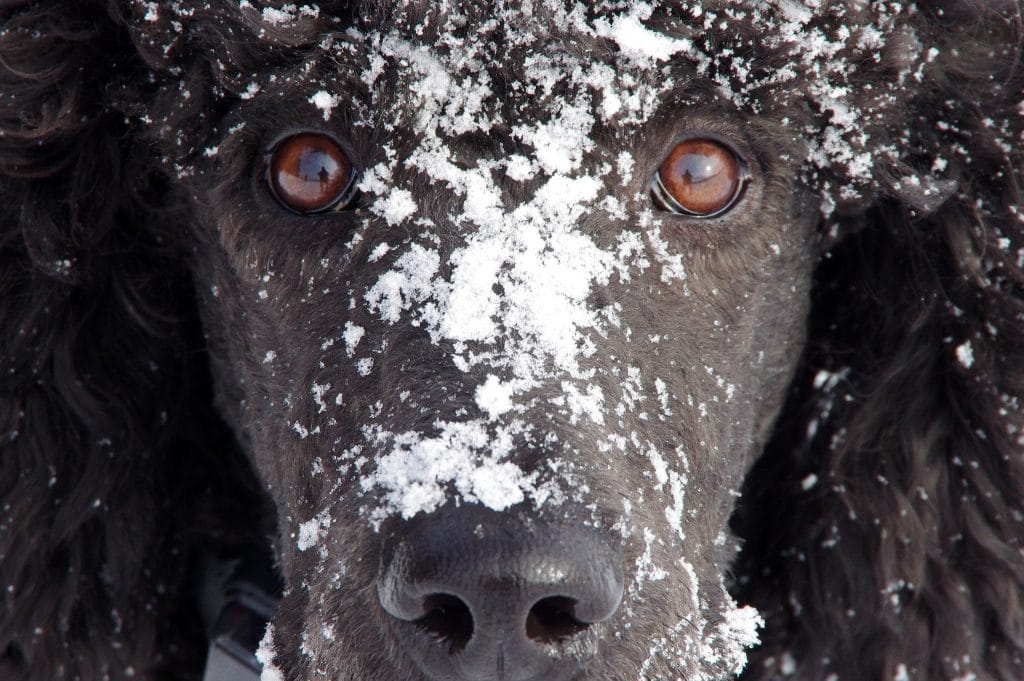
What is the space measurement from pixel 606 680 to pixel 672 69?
108 centimetres

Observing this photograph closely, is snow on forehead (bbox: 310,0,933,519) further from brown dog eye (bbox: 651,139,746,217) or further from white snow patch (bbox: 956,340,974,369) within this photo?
white snow patch (bbox: 956,340,974,369)

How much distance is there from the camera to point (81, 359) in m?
2.30

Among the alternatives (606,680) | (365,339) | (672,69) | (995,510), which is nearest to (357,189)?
(365,339)

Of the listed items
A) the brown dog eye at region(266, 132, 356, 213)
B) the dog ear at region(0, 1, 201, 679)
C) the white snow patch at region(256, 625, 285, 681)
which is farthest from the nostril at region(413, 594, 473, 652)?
the dog ear at region(0, 1, 201, 679)

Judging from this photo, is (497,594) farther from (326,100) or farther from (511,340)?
(326,100)

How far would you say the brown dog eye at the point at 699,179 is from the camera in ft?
6.55

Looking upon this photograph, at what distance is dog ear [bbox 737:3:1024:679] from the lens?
2.15 m

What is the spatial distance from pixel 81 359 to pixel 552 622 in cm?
131

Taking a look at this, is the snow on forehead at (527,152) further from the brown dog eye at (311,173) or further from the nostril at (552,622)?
the nostril at (552,622)

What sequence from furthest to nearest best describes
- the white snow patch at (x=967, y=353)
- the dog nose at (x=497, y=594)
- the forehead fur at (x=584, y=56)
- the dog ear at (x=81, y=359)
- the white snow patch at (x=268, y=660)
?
the white snow patch at (x=967, y=353) → the dog ear at (x=81, y=359) → the white snow patch at (x=268, y=660) → the forehead fur at (x=584, y=56) → the dog nose at (x=497, y=594)

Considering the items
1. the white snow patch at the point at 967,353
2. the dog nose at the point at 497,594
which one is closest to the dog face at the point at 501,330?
the dog nose at the point at 497,594

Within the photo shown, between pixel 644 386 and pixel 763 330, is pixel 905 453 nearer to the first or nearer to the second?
pixel 763 330

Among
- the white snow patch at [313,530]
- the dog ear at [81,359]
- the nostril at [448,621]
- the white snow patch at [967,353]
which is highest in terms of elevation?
the white snow patch at [967,353]

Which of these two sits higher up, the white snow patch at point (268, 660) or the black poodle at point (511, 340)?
the black poodle at point (511, 340)
